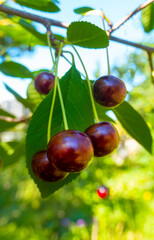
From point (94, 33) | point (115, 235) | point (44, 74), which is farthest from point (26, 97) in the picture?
point (115, 235)

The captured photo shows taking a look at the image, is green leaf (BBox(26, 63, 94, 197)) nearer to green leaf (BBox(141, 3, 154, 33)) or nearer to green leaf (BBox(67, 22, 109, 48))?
green leaf (BBox(67, 22, 109, 48))

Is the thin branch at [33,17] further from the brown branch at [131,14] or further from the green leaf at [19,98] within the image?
the green leaf at [19,98]

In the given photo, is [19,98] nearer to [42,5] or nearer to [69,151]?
[42,5]

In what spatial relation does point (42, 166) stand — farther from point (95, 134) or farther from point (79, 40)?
point (79, 40)

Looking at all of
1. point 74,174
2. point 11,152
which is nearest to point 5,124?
point 11,152

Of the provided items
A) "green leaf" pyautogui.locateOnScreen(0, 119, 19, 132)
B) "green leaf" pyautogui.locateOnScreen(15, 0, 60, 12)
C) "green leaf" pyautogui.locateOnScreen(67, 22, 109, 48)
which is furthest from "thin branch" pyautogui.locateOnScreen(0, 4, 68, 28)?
"green leaf" pyautogui.locateOnScreen(0, 119, 19, 132)

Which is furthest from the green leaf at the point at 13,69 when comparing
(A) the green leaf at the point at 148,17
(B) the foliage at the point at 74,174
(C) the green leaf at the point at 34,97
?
(A) the green leaf at the point at 148,17
